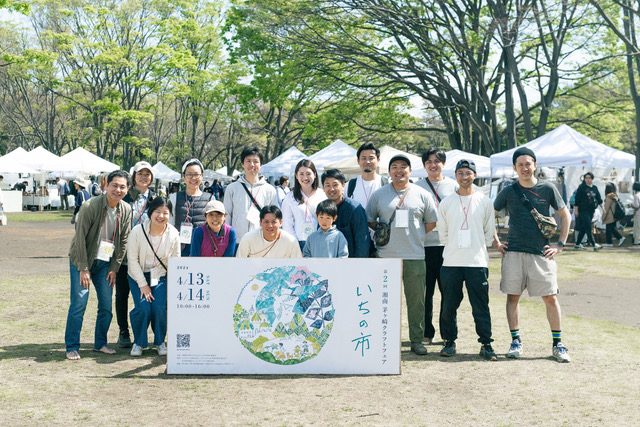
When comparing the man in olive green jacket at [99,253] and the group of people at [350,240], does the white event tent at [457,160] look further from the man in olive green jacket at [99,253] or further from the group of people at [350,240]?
the man in olive green jacket at [99,253]

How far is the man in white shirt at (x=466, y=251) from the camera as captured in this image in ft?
19.2

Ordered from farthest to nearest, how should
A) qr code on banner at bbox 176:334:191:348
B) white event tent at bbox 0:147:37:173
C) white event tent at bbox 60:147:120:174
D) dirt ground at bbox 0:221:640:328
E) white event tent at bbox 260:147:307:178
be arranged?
white event tent at bbox 0:147:37:173, white event tent at bbox 60:147:120:174, white event tent at bbox 260:147:307:178, dirt ground at bbox 0:221:640:328, qr code on banner at bbox 176:334:191:348

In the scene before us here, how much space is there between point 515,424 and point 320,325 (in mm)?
1696

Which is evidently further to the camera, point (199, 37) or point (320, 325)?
point (199, 37)

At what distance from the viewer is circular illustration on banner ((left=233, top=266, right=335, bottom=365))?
5.26m

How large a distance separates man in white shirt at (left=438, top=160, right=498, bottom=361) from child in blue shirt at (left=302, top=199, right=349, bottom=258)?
3.23ft

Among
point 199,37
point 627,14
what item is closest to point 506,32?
point 627,14

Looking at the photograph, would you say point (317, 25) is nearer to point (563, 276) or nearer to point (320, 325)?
point (563, 276)

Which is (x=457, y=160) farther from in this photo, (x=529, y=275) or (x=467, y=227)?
(x=467, y=227)

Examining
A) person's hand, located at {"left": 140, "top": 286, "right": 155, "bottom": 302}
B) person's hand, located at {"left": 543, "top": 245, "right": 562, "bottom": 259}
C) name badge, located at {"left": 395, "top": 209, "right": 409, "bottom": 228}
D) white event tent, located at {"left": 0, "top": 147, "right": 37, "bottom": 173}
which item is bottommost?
person's hand, located at {"left": 140, "top": 286, "right": 155, "bottom": 302}

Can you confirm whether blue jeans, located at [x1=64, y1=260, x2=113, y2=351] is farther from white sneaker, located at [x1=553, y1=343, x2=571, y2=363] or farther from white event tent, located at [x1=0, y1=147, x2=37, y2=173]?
white event tent, located at [x1=0, y1=147, x2=37, y2=173]

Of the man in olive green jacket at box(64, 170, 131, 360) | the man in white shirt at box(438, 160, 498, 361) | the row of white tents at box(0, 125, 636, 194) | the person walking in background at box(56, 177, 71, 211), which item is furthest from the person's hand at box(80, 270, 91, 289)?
the person walking in background at box(56, 177, 71, 211)

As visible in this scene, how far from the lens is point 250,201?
257 inches

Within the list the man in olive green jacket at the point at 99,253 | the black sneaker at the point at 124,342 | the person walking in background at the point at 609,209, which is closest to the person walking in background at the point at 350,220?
the man in olive green jacket at the point at 99,253
